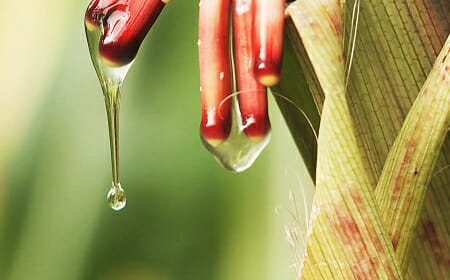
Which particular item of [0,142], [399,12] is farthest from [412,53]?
[0,142]

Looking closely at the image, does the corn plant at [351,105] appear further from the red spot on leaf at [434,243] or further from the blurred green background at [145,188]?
the blurred green background at [145,188]

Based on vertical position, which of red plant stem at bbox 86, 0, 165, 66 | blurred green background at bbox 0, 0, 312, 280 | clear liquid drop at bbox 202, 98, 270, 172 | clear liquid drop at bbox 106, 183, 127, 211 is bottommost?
blurred green background at bbox 0, 0, 312, 280

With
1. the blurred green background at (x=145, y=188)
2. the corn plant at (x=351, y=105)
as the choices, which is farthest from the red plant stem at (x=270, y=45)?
the blurred green background at (x=145, y=188)

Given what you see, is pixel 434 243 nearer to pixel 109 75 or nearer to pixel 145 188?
pixel 109 75

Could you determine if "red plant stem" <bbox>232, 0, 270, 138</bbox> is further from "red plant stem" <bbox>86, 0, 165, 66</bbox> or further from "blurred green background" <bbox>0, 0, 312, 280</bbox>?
"blurred green background" <bbox>0, 0, 312, 280</bbox>

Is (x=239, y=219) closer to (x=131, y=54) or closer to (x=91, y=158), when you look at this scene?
(x=91, y=158)

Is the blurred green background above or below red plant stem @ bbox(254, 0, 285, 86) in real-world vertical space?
below

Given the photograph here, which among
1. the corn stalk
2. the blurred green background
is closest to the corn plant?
the corn stalk

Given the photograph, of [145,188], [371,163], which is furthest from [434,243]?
[145,188]
